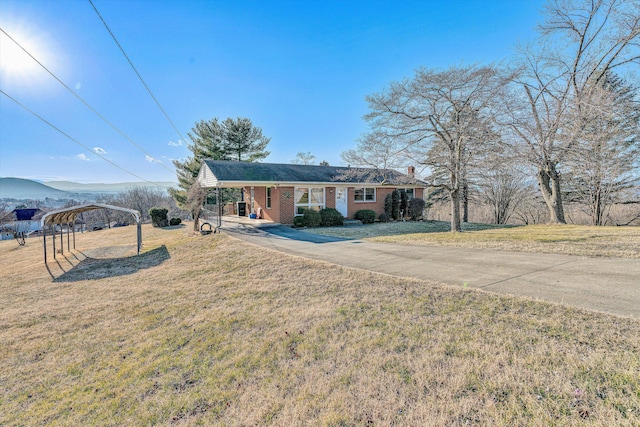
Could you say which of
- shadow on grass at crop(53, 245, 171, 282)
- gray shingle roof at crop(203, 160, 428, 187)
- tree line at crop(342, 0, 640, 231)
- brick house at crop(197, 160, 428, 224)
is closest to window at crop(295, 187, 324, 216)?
brick house at crop(197, 160, 428, 224)

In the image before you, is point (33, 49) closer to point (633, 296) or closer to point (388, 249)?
point (388, 249)

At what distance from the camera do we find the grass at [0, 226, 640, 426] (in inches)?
95.0

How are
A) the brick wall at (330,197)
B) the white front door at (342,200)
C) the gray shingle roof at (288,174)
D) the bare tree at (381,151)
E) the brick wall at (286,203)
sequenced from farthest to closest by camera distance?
the white front door at (342,200) → the brick wall at (330,197) → the brick wall at (286,203) → the gray shingle roof at (288,174) → the bare tree at (381,151)

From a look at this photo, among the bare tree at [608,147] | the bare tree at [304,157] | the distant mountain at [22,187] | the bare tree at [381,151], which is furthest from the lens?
the distant mountain at [22,187]

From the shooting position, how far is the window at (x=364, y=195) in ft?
60.9

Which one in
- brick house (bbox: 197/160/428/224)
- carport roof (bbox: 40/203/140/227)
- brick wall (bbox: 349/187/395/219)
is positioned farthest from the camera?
brick wall (bbox: 349/187/395/219)

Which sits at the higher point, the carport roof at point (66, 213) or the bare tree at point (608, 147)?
the bare tree at point (608, 147)

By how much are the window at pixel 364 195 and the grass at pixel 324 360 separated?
12805 mm

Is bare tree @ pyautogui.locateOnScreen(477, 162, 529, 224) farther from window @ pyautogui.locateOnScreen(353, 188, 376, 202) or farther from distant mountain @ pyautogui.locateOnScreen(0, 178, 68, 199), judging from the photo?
A: distant mountain @ pyautogui.locateOnScreen(0, 178, 68, 199)

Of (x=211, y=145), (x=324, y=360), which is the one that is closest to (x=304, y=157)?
(x=211, y=145)

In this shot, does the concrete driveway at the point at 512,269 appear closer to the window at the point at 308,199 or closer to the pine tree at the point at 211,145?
the window at the point at 308,199

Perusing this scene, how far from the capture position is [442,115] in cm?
1227

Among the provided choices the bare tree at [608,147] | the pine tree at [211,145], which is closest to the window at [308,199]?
the bare tree at [608,147]

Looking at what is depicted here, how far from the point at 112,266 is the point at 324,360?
33.6ft
